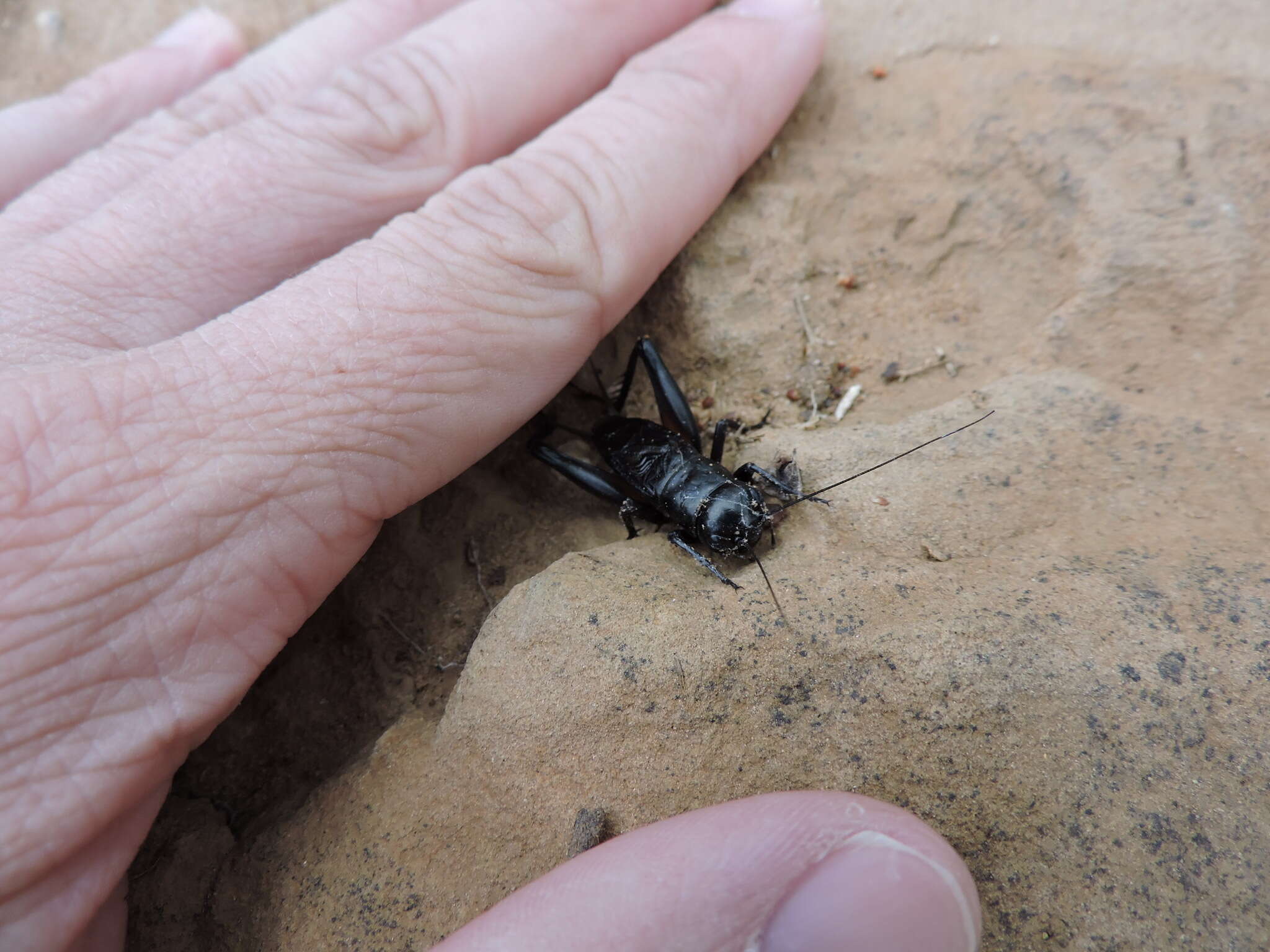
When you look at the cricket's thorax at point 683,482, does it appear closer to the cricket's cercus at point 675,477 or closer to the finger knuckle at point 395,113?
the cricket's cercus at point 675,477

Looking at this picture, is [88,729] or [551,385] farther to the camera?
[551,385]

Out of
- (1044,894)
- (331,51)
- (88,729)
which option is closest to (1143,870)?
(1044,894)

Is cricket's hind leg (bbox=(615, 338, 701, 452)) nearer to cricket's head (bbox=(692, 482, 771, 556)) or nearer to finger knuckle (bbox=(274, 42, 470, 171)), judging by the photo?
cricket's head (bbox=(692, 482, 771, 556))

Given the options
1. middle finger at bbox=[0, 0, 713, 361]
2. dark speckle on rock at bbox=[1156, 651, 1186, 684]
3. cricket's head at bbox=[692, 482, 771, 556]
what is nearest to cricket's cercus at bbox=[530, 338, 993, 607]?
cricket's head at bbox=[692, 482, 771, 556]

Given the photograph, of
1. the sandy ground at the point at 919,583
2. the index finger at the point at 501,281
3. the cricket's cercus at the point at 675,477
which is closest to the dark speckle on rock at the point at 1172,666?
the sandy ground at the point at 919,583

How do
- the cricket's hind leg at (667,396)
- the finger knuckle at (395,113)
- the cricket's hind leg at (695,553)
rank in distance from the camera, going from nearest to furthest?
the cricket's hind leg at (695,553) → the finger knuckle at (395,113) → the cricket's hind leg at (667,396)

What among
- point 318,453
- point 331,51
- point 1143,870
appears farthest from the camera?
point 331,51

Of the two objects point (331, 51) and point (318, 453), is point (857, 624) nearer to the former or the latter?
point (318, 453)
